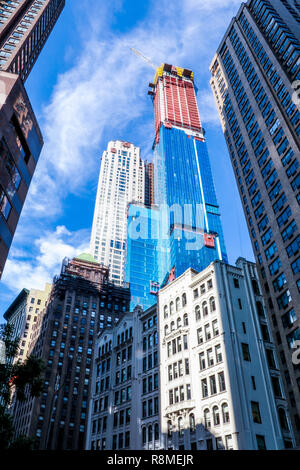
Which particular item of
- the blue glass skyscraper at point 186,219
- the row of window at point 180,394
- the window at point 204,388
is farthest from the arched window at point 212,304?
the blue glass skyscraper at point 186,219

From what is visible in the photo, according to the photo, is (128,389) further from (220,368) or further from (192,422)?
(220,368)

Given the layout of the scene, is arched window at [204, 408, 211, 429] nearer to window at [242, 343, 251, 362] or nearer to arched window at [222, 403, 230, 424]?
arched window at [222, 403, 230, 424]

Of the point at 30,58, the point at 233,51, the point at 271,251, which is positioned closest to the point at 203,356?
the point at 271,251

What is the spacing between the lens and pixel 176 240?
6344 inches

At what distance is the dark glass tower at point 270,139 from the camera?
57250 millimetres

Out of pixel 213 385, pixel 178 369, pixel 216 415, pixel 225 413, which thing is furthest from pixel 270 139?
pixel 216 415

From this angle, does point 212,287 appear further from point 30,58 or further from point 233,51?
point 30,58

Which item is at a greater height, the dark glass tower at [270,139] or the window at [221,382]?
the dark glass tower at [270,139]

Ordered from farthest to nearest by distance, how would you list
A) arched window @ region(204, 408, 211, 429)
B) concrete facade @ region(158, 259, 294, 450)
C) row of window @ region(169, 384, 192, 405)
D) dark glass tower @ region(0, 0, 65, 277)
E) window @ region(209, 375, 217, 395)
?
row of window @ region(169, 384, 192, 405), window @ region(209, 375, 217, 395), arched window @ region(204, 408, 211, 429), concrete facade @ region(158, 259, 294, 450), dark glass tower @ region(0, 0, 65, 277)

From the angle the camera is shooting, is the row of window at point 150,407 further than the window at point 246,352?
Yes

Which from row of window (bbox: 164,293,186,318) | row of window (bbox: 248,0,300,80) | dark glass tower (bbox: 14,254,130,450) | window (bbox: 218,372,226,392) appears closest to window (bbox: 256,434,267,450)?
window (bbox: 218,372,226,392)

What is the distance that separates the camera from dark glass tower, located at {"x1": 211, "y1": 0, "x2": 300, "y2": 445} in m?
57.2

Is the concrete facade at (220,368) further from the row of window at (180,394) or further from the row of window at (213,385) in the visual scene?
the row of window at (213,385)

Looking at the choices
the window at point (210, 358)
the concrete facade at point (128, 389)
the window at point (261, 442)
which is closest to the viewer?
the window at point (261, 442)
